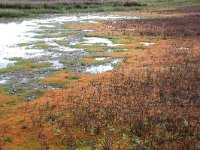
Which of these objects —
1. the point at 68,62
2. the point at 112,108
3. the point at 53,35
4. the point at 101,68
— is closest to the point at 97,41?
the point at 53,35

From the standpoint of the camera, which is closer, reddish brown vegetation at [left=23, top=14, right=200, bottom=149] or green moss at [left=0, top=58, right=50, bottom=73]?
reddish brown vegetation at [left=23, top=14, right=200, bottom=149]

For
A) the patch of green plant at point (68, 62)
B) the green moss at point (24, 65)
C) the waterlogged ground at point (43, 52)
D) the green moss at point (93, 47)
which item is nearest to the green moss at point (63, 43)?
the waterlogged ground at point (43, 52)

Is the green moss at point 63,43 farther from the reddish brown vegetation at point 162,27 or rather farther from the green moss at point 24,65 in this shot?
the reddish brown vegetation at point 162,27

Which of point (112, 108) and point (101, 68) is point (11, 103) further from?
point (101, 68)

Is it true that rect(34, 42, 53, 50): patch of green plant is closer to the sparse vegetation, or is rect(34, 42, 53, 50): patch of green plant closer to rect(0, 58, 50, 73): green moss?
rect(0, 58, 50, 73): green moss

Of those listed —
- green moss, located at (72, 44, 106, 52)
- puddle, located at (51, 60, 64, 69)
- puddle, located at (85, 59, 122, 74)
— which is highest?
green moss, located at (72, 44, 106, 52)

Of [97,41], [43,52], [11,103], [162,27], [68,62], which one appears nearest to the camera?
[11,103]

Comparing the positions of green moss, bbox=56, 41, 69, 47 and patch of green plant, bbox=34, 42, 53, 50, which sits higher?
green moss, bbox=56, 41, 69, 47

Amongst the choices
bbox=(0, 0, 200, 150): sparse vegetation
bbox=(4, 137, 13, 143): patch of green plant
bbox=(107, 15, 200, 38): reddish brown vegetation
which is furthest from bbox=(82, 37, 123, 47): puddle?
bbox=(4, 137, 13, 143): patch of green plant

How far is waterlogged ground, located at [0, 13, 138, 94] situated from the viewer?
1066 inches

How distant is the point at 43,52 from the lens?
35.8m

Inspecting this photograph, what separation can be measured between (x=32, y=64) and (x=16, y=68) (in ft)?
5.74

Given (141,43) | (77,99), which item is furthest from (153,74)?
(141,43)

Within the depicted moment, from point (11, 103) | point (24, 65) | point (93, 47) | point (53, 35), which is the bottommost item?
point (11, 103)
